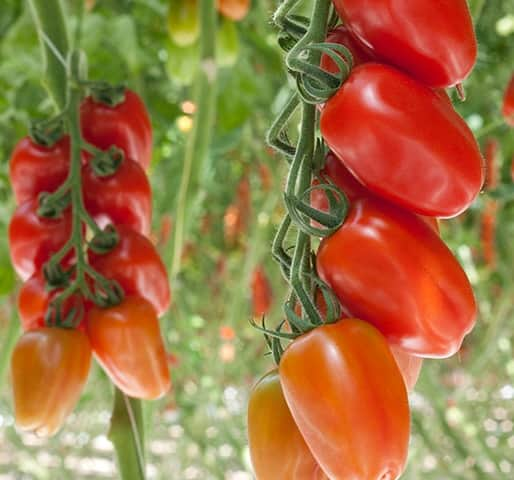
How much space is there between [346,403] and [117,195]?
1.28 feet

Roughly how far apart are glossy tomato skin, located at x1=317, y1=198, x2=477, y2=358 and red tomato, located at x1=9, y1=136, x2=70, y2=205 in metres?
0.38

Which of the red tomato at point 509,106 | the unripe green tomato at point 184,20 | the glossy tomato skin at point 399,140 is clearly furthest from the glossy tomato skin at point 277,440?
the unripe green tomato at point 184,20

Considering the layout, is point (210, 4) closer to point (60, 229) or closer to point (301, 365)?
point (60, 229)

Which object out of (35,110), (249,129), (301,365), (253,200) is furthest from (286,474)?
(253,200)

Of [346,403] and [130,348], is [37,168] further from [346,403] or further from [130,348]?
[346,403]

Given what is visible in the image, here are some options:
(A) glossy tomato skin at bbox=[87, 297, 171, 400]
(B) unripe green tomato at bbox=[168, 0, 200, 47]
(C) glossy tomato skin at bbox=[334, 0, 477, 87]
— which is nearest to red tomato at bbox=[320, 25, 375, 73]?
(C) glossy tomato skin at bbox=[334, 0, 477, 87]

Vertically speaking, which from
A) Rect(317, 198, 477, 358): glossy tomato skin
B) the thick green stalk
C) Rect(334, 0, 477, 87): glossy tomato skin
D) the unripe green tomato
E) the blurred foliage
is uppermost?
Rect(334, 0, 477, 87): glossy tomato skin

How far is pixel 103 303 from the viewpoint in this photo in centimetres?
65

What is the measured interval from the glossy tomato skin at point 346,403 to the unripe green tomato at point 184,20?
2.80ft

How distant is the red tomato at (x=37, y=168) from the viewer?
719 millimetres

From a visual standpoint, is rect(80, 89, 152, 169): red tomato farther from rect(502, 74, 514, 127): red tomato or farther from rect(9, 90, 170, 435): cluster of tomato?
rect(502, 74, 514, 127): red tomato

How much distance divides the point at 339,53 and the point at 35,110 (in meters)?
0.94

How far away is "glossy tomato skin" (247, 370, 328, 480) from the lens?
390 millimetres

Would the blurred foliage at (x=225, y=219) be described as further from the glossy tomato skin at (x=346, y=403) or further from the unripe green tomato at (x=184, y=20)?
the glossy tomato skin at (x=346, y=403)
